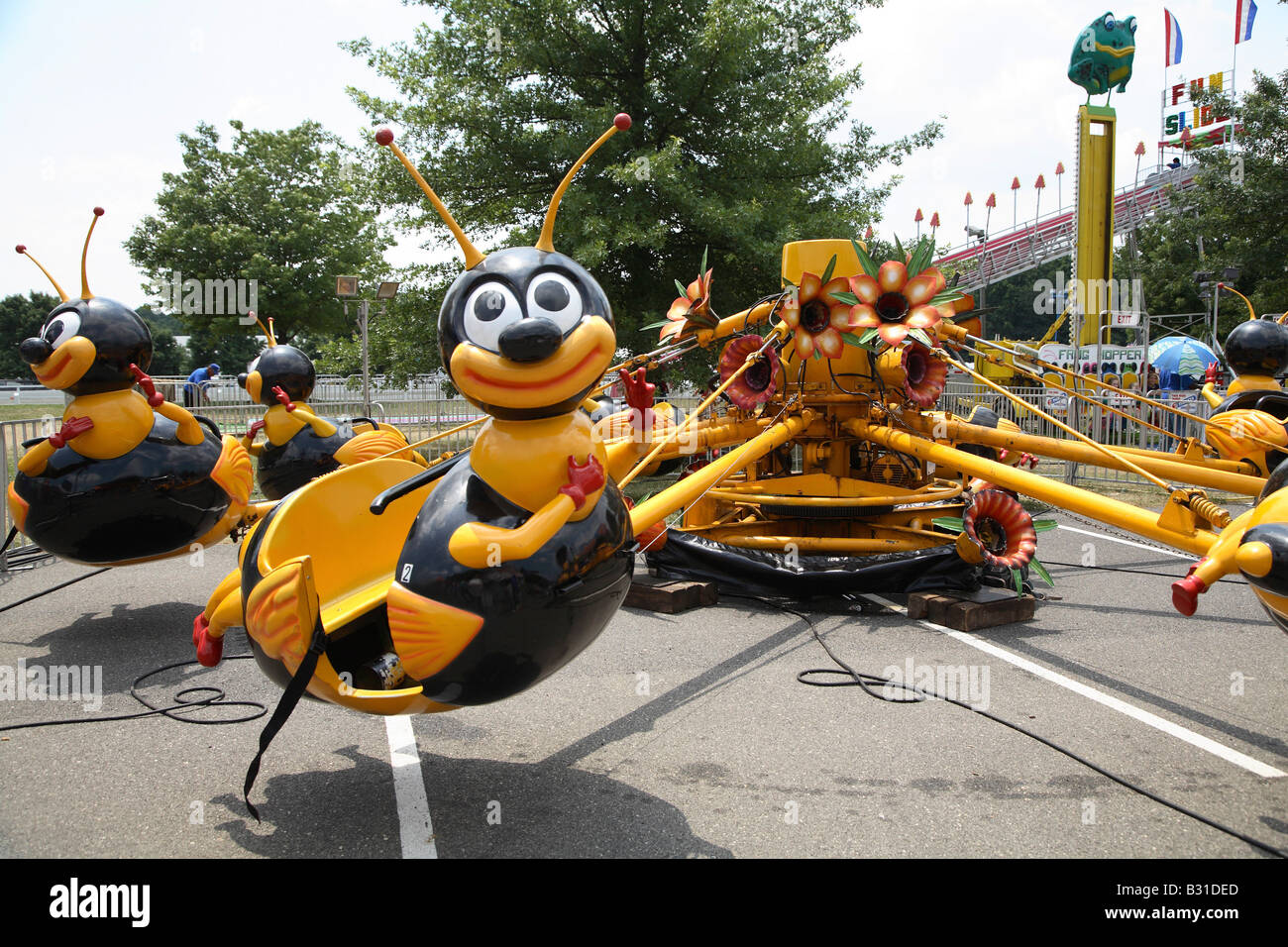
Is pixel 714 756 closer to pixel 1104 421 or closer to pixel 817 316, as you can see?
pixel 817 316

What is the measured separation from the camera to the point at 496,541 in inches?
119

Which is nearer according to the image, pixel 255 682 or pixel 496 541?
pixel 496 541

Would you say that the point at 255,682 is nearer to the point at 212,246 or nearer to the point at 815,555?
the point at 815,555

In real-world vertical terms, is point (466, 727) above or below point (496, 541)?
below

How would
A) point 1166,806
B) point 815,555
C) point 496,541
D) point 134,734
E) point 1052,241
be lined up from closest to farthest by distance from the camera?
1. point 496,541
2. point 1166,806
3. point 134,734
4. point 815,555
5. point 1052,241

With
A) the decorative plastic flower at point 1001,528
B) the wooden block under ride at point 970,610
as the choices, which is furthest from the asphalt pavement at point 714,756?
the decorative plastic flower at point 1001,528

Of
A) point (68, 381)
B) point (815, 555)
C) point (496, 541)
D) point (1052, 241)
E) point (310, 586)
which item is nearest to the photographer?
point (496, 541)

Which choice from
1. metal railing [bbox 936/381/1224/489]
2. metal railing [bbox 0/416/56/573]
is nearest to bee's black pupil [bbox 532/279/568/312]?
metal railing [bbox 0/416/56/573]

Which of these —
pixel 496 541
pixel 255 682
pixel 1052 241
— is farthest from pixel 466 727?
pixel 1052 241

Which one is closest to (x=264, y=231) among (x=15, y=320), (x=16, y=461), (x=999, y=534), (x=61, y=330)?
(x=16, y=461)

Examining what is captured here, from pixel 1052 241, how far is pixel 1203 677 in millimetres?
32012

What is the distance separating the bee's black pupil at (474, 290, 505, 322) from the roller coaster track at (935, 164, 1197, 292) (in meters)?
29.8

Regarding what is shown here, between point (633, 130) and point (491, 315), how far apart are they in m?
10.8

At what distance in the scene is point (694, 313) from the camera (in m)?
7.15
